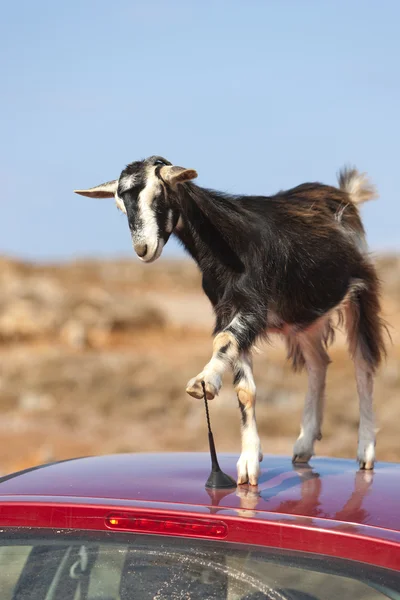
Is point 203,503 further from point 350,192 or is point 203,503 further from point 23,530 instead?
point 350,192

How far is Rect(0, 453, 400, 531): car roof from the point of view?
2.67 m

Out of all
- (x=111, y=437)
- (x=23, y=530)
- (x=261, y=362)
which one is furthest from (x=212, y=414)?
(x=23, y=530)

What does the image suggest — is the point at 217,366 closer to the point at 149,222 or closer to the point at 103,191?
the point at 149,222

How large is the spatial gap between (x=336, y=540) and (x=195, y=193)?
81.1 inches

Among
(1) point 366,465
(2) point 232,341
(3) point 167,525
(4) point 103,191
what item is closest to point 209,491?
(3) point 167,525

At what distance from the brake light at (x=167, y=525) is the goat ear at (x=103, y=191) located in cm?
172

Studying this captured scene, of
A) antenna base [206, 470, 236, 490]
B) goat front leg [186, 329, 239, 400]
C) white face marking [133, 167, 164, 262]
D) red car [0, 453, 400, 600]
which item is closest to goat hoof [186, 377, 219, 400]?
goat front leg [186, 329, 239, 400]

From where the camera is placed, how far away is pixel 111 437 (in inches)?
562

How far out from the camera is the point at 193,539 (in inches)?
101

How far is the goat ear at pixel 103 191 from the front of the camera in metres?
4.08

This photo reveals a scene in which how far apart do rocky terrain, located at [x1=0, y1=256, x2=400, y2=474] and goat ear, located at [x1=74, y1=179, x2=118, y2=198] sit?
951 mm

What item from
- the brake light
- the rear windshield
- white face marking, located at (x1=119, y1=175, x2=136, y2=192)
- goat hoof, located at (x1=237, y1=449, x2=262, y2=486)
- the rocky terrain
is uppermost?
white face marking, located at (x1=119, y1=175, x2=136, y2=192)

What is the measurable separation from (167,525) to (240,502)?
0.80 ft

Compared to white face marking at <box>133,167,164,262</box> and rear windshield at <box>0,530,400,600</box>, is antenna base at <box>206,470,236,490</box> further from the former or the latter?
white face marking at <box>133,167,164,262</box>
